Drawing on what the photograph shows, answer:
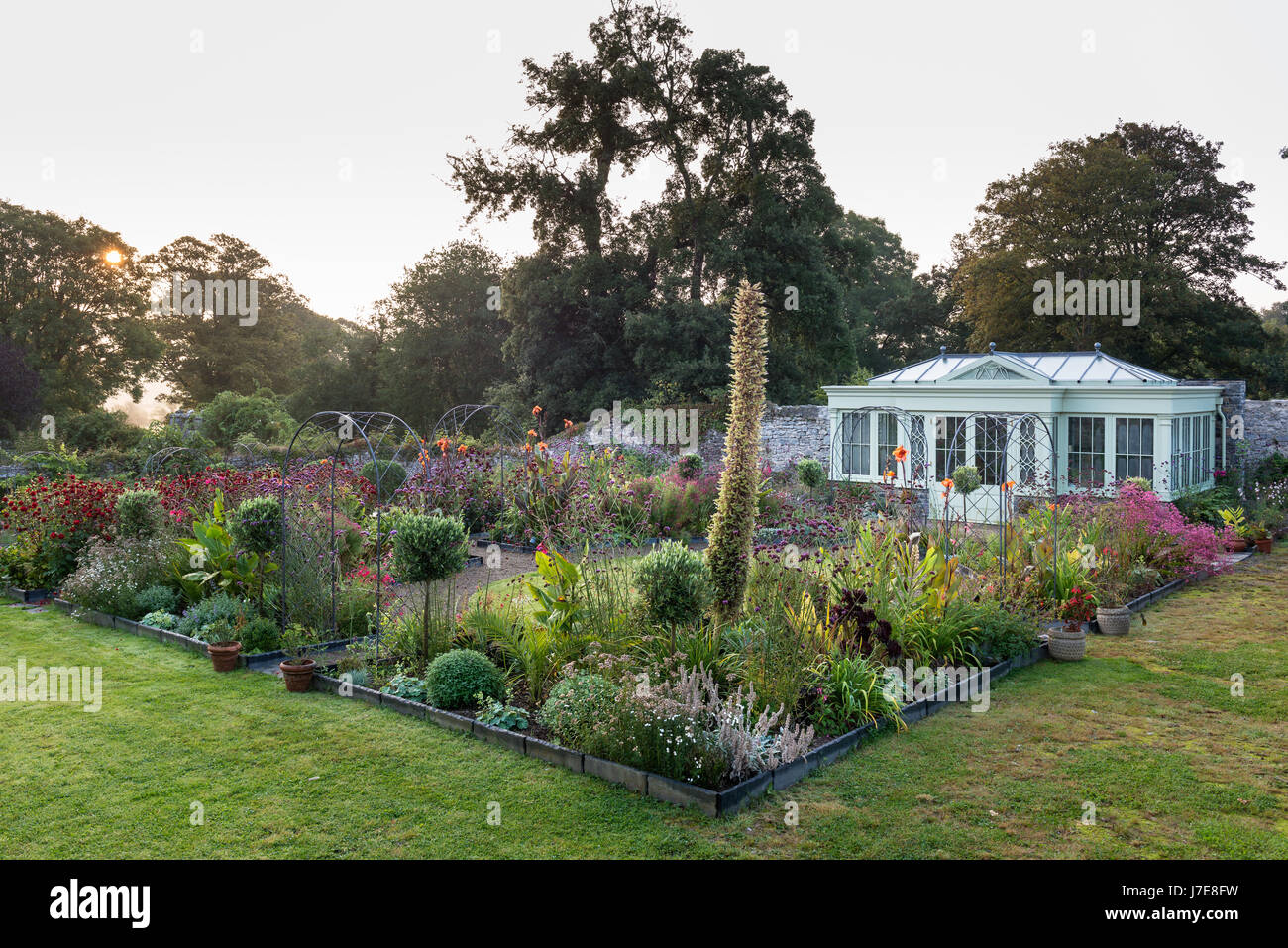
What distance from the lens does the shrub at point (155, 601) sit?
8906 mm

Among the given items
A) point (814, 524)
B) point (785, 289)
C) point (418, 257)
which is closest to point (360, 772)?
point (814, 524)

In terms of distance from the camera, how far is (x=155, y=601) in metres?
8.93

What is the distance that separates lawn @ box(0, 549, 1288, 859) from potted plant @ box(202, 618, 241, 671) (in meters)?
0.23

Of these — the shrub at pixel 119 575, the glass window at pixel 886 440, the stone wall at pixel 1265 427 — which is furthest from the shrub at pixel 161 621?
the stone wall at pixel 1265 427

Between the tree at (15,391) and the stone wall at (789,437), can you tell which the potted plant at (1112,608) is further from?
the tree at (15,391)

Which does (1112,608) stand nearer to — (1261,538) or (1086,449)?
(1261,538)

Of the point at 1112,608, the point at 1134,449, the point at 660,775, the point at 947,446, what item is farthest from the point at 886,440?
the point at 660,775

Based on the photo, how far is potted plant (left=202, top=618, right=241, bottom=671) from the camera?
7336 mm

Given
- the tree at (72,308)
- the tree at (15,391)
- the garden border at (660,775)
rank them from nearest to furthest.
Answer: the garden border at (660,775) < the tree at (15,391) < the tree at (72,308)

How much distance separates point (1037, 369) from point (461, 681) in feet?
45.5

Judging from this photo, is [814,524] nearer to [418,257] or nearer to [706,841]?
[706,841]

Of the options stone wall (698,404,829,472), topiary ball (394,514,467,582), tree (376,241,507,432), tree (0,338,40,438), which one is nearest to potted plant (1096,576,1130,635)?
topiary ball (394,514,467,582)

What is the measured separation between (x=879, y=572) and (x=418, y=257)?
98.9 ft

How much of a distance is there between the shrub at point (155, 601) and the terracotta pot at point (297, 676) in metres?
2.90
